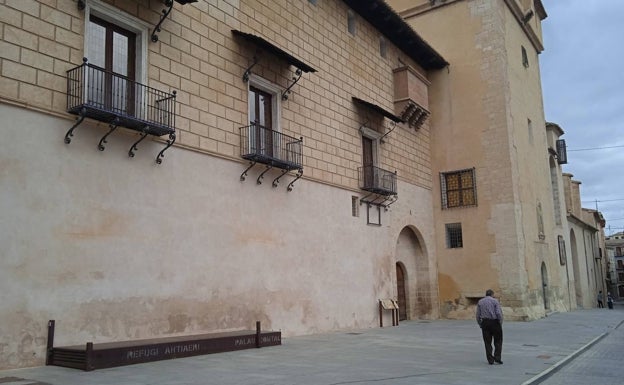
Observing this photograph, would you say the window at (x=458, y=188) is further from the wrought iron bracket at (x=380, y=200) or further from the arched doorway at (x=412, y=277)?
the wrought iron bracket at (x=380, y=200)

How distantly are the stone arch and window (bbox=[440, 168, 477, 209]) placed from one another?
222 cm

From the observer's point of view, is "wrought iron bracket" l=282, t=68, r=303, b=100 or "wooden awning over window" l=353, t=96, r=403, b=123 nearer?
"wrought iron bracket" l=282, t=68, r=303, b=100

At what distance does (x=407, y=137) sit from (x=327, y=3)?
6773 mm

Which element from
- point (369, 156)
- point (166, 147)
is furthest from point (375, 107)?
point (166, 147)

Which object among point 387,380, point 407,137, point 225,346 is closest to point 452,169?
point 407,137

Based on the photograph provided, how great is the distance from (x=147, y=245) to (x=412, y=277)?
14.1m

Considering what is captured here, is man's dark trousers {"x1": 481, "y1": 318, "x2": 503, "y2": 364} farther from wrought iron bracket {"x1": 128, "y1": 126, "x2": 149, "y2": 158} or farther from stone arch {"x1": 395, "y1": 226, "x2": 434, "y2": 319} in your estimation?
stone arch {"x1": 395, "y1": 226, "x2": 434, "y2": 319}

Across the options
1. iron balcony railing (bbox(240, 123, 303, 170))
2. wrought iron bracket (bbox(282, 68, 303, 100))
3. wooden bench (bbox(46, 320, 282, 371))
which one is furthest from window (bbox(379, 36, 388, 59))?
wooden bench (bbox(46, 320, 282, 371))

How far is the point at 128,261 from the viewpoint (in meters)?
10.4

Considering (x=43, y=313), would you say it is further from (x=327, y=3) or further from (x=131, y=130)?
(x=327, y=3)

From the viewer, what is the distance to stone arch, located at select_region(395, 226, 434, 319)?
2214 centimetres

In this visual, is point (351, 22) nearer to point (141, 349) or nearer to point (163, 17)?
point (163, 17)

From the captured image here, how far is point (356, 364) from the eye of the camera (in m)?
9.54

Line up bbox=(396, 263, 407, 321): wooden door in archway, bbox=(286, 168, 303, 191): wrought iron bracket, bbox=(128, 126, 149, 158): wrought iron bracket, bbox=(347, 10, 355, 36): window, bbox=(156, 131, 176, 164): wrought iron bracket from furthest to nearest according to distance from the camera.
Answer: bbox=(396, 263, 407, 321): wooden door in archway, bbox=(347, 10, 355, 36): window, bbox=(286, 168, 303, 191): wrought iron bracket, bbox=(156, 131, 176, 164): wrought iron bracket, bbox=(128, 126, 149, 158): wrought iron bracket
